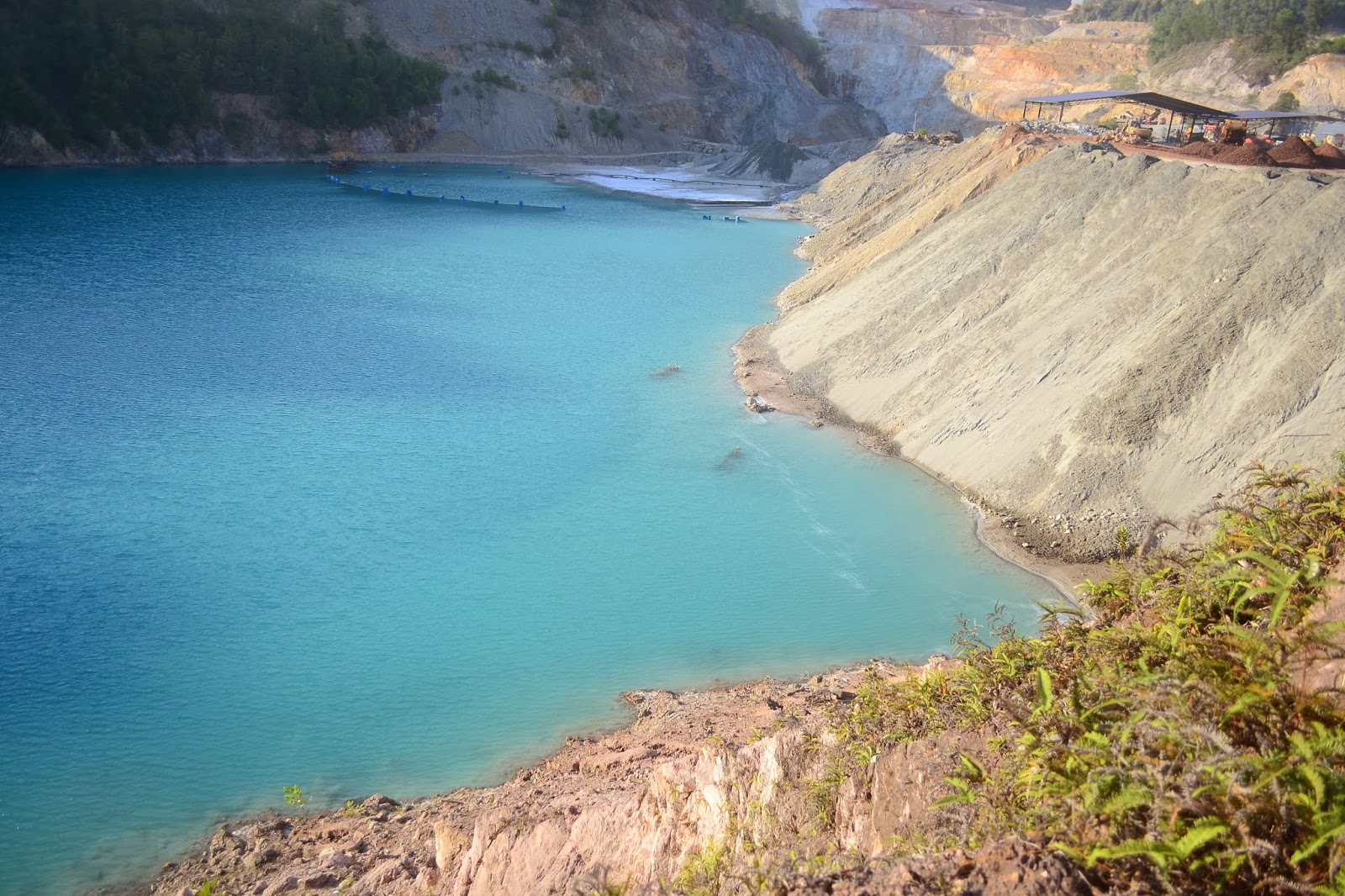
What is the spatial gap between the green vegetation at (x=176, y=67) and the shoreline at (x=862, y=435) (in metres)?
55.9

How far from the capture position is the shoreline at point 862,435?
16797 millimetres

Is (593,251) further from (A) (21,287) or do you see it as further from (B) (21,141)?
(B) (21,141)

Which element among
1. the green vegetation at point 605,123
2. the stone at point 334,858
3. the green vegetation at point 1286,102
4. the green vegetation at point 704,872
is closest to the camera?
the green vegetation at point 704,872

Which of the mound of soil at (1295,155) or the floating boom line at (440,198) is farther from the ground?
the mound of soil at (1295,155)

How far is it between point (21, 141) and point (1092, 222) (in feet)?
212

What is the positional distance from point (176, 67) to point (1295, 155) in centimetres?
6890

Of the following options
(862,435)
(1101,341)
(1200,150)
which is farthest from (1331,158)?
(862,435)

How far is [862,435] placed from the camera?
2295 centimetres

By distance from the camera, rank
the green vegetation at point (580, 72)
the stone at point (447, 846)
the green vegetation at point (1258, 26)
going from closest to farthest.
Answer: the stone at point (447, 846) → the green vegetation at point (1258, 26) → the green vegetation at point (580, 72)

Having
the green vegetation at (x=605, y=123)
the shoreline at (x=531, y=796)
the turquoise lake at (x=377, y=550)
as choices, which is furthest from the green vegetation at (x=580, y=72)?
the shoreline at (x=531, y=796)

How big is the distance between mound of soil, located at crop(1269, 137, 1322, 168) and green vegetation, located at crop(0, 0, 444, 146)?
67251mm

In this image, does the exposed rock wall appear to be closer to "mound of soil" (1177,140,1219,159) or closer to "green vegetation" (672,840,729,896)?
"green vegetation" (672,840,729,896)

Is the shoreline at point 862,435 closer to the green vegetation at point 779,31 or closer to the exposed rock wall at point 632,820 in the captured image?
the exposed rock wall at point 632,820

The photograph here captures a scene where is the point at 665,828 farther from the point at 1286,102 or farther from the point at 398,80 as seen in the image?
the point at 398,80
